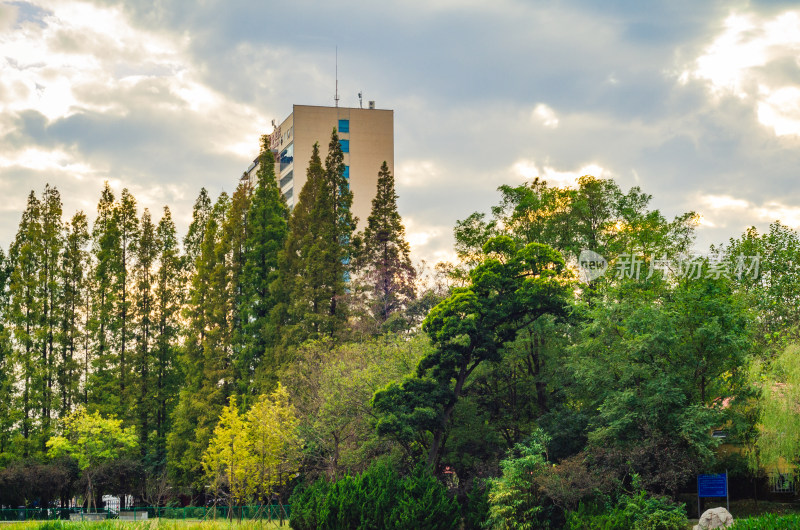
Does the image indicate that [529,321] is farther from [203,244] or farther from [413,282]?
[203,244]

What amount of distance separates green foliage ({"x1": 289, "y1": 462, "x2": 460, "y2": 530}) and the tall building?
4880 centimetres

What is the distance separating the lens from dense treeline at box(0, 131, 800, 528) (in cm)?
2720

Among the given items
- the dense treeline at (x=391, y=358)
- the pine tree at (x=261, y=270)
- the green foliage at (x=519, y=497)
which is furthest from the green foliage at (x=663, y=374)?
the pine tree at (x=261, y=270)

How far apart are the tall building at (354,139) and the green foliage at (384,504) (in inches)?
1921

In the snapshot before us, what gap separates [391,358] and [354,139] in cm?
4403

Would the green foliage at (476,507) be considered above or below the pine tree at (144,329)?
below

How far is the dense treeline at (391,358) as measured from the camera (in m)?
27.2

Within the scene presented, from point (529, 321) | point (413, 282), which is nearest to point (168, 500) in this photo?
point (413, 282)

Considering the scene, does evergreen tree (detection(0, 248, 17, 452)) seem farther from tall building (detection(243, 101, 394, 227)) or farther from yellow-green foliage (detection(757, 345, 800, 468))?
yellow-green foliage (detection(757, 345, 800, 468))

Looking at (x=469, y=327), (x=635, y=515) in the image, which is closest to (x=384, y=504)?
(x=469, y=327)

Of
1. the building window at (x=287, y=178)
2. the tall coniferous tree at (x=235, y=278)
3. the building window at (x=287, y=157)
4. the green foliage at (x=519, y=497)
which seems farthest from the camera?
the building window at (x=287, y=178)

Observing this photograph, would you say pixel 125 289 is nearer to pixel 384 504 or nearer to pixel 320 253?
pixel 320 253

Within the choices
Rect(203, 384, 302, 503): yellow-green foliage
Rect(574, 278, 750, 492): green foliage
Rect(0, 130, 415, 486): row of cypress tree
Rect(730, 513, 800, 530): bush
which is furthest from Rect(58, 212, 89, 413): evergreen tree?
Rect(730, 513, 800, 530): bush

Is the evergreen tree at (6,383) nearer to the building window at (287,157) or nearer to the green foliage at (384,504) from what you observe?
the green foliage at (384,504)
